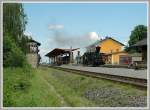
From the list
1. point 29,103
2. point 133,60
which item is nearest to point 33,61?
point 133,60

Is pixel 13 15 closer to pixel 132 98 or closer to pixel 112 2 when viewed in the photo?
pixel 132 98

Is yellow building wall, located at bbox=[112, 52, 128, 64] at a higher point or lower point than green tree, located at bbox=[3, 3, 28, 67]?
lower

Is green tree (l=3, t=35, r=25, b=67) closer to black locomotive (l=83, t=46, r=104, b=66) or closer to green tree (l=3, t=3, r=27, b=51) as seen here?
green tree (l=3, t=3, r=27, b=51)

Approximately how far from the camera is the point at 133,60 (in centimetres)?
2820

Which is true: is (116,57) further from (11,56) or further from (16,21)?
(11,56)

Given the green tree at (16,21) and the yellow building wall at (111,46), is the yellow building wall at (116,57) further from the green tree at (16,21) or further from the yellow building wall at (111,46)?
the green tree at (16,21)

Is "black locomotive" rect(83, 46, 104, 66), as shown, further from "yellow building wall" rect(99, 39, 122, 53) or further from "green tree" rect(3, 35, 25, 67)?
"green tree" rect(3, 35, 25, 67)

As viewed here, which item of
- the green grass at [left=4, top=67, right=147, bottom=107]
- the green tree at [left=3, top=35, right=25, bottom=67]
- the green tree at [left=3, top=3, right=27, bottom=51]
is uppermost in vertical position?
the green tree at [left=3, top=3, right=27, bottom=51]

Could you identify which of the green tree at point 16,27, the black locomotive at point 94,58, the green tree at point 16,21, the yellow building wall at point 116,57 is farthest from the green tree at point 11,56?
the black locomotive at point 94,58

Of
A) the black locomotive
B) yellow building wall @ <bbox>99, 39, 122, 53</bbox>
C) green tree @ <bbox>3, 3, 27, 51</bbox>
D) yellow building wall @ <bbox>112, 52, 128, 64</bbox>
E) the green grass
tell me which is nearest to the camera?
the green grass

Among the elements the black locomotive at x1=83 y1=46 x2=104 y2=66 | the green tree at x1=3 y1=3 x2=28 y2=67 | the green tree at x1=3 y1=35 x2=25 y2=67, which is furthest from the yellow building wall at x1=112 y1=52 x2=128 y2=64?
the green tree at x1=3 y1=35 x2=25 y2=67

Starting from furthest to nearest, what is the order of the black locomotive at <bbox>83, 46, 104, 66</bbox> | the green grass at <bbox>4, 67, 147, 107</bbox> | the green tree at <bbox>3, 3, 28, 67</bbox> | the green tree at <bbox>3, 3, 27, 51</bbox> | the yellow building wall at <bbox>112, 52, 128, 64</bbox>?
the black locomotive at <bbox>83, 46, 104, 66</bbox> → the yellow building wall at <bbox>112, 52, 128, 64</bbox> → the green tree at <bbox>3, 3, 27, 51</bbox> → the green tree at <bbox>3, 3, 28, 67</bbox> → the green grass at <bbox>4, 67, 147, 107</bbox>

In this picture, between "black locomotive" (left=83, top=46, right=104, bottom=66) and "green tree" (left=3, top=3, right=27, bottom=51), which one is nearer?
"green tree" (left=3, top=3, right=27, bottom=51)

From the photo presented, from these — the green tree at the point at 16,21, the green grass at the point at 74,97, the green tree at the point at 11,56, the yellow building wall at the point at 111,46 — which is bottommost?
the green grass at the point at 74,97
